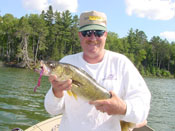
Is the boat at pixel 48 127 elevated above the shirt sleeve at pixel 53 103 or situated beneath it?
situated beneath


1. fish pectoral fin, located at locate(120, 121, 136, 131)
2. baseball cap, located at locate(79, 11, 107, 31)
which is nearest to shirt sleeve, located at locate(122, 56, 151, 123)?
fish pectoral fin, located at locate(120, 121, 136, 131)

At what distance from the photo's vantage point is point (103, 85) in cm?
258

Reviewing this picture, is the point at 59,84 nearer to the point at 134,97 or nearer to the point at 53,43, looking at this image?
the point at 134,97

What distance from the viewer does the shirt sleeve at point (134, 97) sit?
7.66ft

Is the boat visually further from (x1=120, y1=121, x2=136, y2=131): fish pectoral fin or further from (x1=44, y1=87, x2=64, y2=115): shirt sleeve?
(x1=120, y1=121, x2=136, y2=131): fish pectoral fin

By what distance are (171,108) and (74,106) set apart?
16.7 metres

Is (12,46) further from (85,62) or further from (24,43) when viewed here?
(85,62)

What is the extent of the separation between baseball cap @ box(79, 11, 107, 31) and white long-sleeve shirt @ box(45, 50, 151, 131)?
45cm

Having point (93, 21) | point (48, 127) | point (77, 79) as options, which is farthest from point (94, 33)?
point (48, 127)

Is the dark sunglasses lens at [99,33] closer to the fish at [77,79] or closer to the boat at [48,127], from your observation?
the fish at [77,79]

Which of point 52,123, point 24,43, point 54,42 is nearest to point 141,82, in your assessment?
point 52,123

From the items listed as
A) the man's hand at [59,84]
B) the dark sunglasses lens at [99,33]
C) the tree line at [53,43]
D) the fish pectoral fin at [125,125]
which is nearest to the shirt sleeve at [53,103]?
the man's hand at [59,84]

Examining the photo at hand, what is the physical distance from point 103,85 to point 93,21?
0.95 metres

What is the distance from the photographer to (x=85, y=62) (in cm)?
276
